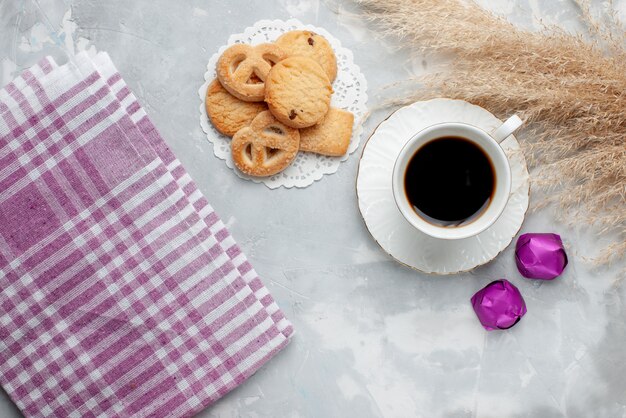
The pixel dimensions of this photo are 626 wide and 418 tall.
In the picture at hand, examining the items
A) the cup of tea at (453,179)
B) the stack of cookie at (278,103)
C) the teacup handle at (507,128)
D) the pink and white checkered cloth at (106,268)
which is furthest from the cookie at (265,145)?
the teacup handle at (507,128)

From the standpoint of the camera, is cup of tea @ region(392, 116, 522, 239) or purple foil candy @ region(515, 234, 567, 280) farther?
purple foil candy @ region(515, 234, 567, 280)

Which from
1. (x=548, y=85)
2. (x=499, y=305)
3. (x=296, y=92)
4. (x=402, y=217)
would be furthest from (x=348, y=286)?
(x=548, y=85)

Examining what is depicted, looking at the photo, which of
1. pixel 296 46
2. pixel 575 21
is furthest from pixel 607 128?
pixel 296 46

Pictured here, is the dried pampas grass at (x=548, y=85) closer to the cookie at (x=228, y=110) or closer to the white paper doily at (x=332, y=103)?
the white paper doily at (x=332, y=103)

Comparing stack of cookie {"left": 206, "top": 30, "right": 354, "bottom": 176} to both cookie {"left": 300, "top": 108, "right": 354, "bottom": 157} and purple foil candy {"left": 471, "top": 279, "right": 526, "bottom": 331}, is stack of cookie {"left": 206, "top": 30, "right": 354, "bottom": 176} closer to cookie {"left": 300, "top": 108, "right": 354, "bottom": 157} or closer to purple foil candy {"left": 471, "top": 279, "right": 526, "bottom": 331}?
cookie {"left": 300, "top": 108, "right": 354, "bottom": 157}

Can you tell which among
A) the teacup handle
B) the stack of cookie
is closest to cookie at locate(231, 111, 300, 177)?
the stack of cookie

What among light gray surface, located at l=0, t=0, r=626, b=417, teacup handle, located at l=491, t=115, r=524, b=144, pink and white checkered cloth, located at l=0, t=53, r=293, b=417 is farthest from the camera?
light gray surface, located at l=0, t=0, r=626, b=417

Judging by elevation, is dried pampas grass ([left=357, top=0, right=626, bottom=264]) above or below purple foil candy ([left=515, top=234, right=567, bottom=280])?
above
